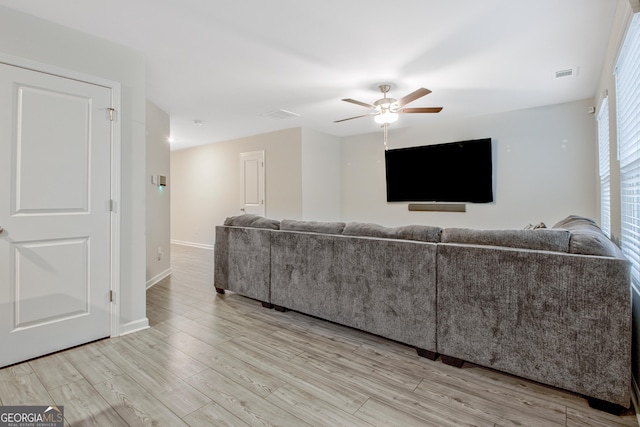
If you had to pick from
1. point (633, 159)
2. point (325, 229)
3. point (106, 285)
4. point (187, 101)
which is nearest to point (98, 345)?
point (106, 285)

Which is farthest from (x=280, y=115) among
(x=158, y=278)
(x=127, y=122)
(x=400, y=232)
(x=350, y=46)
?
(x=400, y=232)

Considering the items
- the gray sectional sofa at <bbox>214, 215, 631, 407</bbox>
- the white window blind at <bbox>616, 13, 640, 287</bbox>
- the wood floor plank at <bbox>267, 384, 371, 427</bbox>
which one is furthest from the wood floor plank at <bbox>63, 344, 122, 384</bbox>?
the white window blind at <bbox>616, 13, 640, 287</bbox>

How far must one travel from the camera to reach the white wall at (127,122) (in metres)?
2.33

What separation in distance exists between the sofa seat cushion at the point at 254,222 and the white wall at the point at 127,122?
3.34 feet

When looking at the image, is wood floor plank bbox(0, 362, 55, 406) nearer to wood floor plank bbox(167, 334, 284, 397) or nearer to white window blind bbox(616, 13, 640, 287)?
wood floor plank bbox(167, 334, 284, 397)

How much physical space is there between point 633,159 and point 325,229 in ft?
6.98

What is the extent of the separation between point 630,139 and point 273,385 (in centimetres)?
274

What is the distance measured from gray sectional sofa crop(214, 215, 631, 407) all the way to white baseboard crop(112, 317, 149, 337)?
1360 mm

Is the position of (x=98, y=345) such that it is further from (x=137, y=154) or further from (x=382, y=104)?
(x=382, y=104)

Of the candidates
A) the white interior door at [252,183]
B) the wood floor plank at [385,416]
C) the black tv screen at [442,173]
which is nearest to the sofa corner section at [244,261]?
the wood floor plank at [385,416]

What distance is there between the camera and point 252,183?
252 inches

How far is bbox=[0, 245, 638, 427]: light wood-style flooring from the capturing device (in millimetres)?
1604

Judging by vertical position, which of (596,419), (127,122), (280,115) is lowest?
(596,419)

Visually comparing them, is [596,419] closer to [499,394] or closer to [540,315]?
[499,394]
